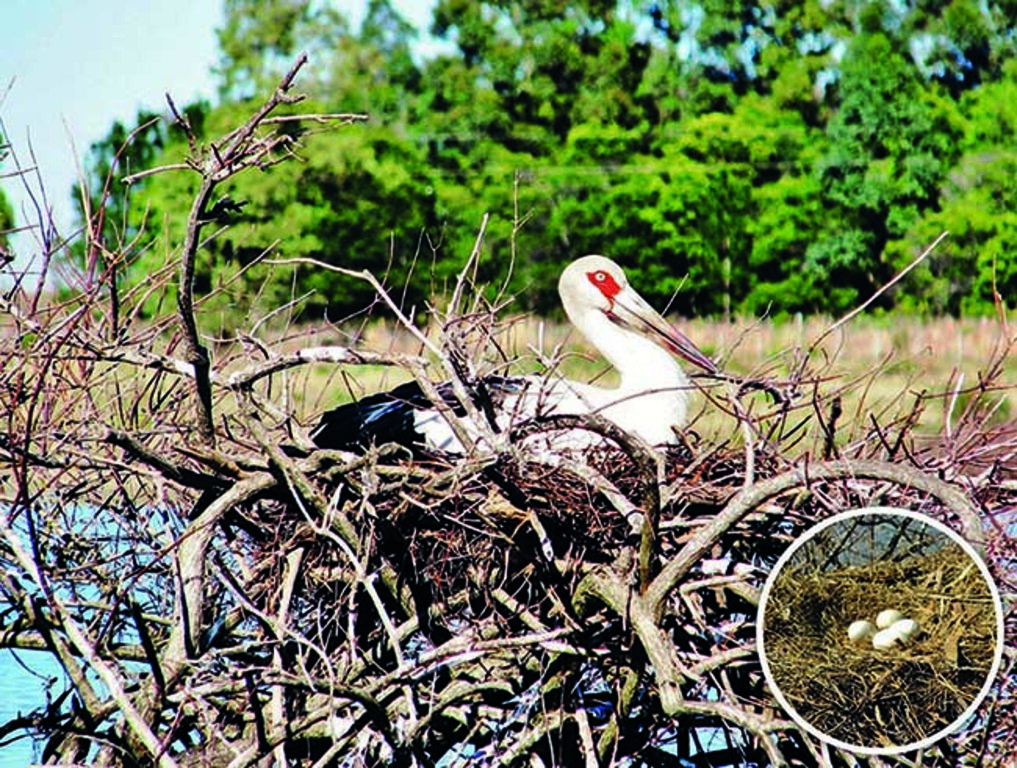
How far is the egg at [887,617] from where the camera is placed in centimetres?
408

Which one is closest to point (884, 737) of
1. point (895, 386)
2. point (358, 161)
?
point (895, 386)

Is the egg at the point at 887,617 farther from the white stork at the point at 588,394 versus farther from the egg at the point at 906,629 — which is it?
the white stork at the point at 588,394

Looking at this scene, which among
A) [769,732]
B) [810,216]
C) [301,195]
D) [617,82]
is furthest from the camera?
[617,82]

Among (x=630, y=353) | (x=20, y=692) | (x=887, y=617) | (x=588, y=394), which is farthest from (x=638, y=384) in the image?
(x=20, y=692)

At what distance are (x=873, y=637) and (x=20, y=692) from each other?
19.5 ft

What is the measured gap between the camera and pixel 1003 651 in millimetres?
3979

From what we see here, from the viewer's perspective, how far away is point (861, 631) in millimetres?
4078

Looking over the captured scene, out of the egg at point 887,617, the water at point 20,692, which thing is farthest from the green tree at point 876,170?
the egg at point 887,617

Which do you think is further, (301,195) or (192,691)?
(301,195)

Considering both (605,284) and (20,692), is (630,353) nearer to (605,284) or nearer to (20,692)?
(605,284)

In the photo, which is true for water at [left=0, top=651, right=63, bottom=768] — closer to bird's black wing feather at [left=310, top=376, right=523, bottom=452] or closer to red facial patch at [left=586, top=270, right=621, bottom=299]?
red facial patch at [left=586, top=270, right=621, bottom=299]

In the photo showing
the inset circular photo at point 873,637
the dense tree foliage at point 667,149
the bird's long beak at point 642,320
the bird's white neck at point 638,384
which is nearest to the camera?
the inset circular photo at point 873,637

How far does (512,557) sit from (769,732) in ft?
2.63

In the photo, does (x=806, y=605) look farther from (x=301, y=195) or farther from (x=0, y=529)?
(x=301, y=195)
